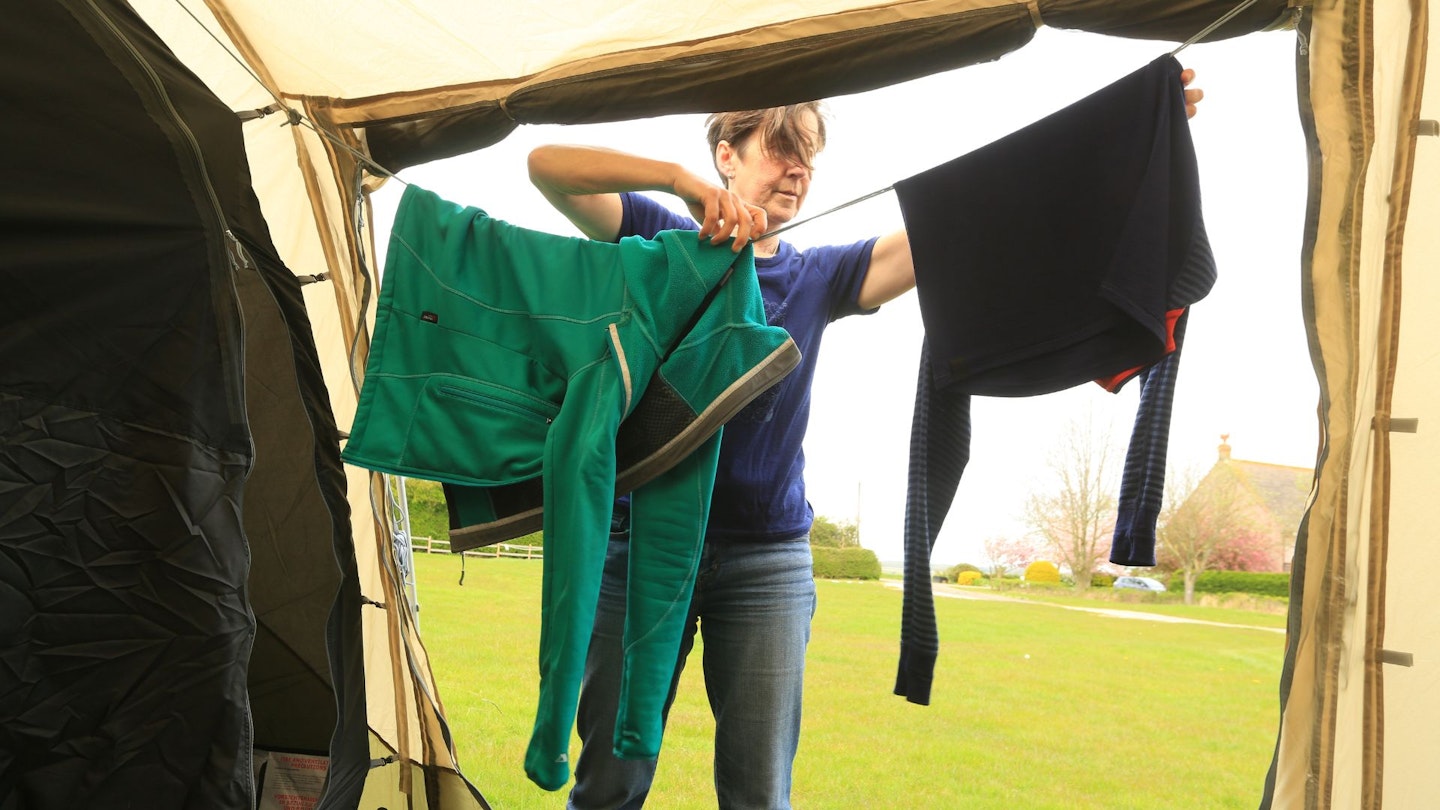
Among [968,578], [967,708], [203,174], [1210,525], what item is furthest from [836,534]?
[203,174]

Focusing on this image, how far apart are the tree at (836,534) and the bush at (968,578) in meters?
3.00

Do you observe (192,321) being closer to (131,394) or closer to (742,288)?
(131,394)

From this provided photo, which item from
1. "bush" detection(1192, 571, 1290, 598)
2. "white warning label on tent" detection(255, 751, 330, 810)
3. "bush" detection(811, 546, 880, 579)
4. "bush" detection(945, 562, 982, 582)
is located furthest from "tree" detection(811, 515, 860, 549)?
"white warning label on tent" detection(255, 751, 330, 810)

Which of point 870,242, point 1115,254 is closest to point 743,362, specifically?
point 870,242

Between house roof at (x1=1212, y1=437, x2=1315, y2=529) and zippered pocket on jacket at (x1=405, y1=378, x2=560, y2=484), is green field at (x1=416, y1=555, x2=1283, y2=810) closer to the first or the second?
zippered pocket on jacket at (x1=405, y1=378, x2=560, y2=484)

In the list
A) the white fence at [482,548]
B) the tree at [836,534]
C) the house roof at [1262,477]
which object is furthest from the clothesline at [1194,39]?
the house roof at [1262,477]

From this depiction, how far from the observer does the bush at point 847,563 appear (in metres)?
9.91

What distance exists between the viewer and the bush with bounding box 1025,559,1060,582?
1190cm

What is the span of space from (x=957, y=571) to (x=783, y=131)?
1176 cm

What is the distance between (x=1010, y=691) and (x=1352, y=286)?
748cm

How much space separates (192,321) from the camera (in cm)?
111

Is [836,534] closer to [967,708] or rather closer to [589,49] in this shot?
[967,708]

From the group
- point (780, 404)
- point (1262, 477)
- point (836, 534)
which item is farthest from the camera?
point (1262, 477)

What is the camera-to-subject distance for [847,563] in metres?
10.2
